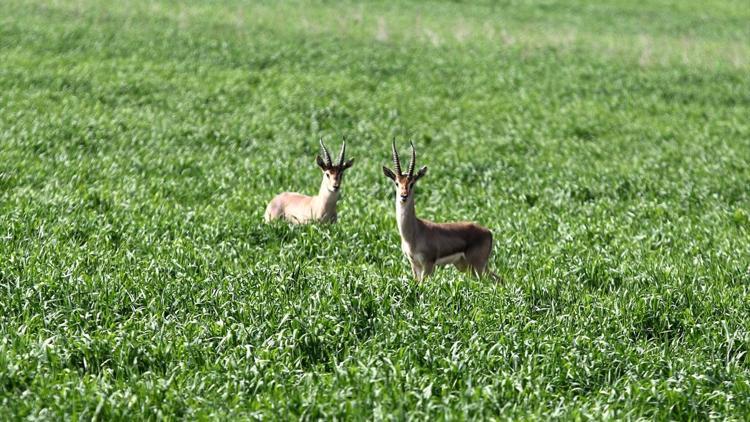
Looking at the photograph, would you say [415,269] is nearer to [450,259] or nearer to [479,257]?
[450,259]

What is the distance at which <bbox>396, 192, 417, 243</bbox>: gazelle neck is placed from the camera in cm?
896

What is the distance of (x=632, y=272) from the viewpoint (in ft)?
31.3

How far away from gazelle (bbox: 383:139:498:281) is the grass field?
28cm

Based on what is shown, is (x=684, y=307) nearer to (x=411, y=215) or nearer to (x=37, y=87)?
(x=411, y=215)

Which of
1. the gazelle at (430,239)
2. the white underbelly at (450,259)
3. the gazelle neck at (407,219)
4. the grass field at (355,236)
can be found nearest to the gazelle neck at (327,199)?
the grass field at (355,236)

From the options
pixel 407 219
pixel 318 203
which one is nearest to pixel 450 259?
pixel 407 219

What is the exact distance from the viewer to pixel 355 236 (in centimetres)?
1063

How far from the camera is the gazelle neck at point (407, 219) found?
8961 millimetres

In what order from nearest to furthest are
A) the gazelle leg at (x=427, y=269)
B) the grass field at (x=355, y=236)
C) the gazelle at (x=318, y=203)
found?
the grass field at (x=355, y=236) < the gazelle leg at (x=427, y=269) < the gazelle at (x=318, y=203)

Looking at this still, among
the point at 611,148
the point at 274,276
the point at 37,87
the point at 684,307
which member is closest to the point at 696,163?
the point at 611,148

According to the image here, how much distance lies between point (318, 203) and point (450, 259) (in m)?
2.39

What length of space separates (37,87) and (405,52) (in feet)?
40.2

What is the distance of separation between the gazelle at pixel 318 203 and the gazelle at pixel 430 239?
1.49 metres

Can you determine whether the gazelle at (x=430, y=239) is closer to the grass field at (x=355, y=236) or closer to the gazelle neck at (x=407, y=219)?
the gazelle neck at (x=407, y=219)
